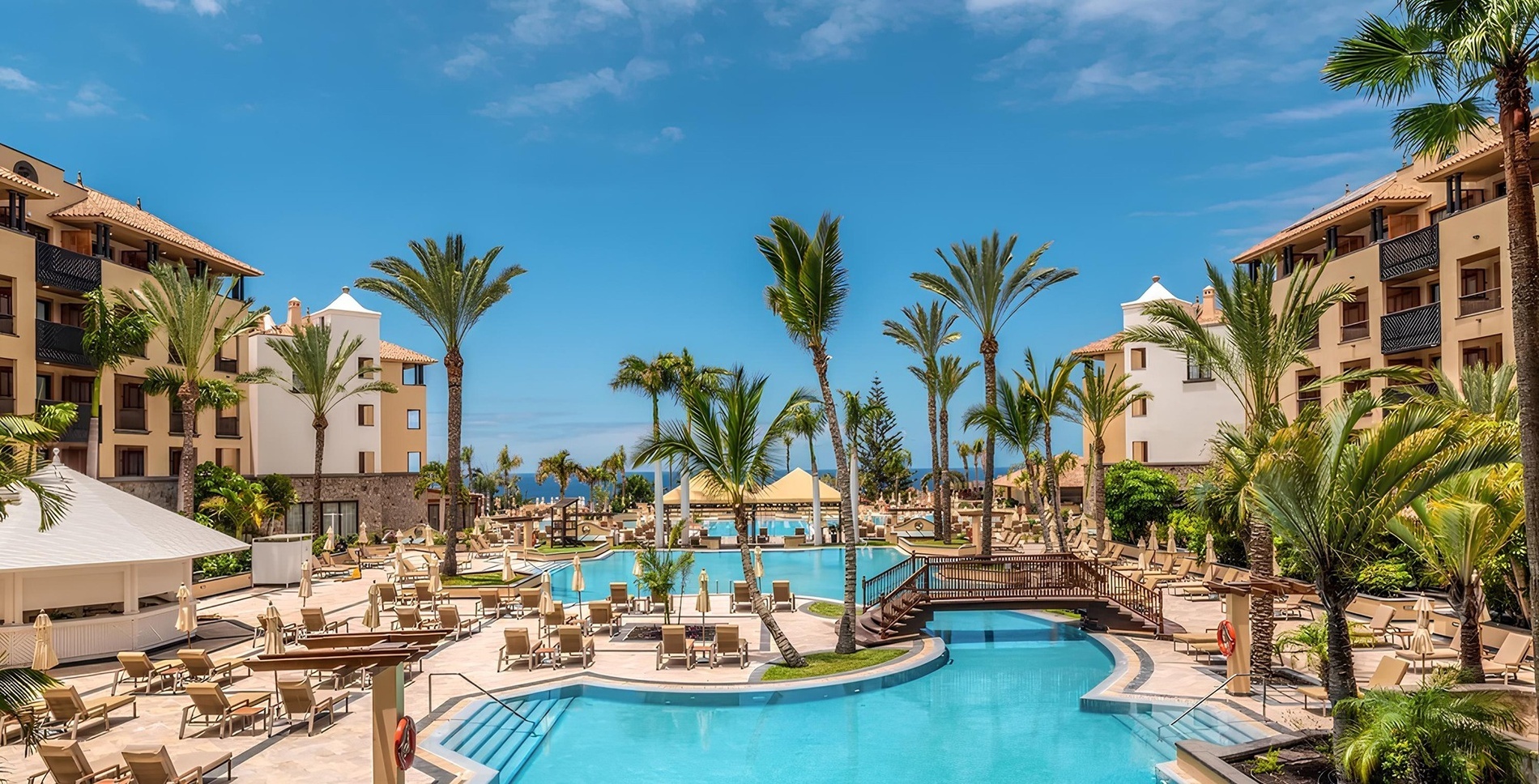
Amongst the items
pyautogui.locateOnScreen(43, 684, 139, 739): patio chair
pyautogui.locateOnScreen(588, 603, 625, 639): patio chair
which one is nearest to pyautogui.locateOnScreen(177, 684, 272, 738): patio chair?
pyautogui.locateOnScreen(43, 684, 139, 739): patio chair

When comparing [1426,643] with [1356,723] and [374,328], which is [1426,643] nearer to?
[1356,723]

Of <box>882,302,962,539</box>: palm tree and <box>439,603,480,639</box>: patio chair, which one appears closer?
<box>439,603,480,639</box>: patio chair

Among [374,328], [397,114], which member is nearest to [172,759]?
[397,114]

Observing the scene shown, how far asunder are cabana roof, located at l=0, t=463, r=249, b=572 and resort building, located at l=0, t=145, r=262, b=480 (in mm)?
11426

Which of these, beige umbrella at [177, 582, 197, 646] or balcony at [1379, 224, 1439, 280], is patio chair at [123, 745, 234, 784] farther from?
balcony at [1379, 224, 1439, 280]

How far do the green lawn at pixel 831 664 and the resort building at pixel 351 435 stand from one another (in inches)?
1177

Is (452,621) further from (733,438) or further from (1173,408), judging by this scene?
(1173,408)

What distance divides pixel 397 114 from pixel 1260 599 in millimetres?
29321

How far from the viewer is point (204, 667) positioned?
1457cm

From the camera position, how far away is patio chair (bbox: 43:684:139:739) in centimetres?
1195

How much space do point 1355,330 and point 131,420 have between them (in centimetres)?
4206

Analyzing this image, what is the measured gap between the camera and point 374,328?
43.2 metres

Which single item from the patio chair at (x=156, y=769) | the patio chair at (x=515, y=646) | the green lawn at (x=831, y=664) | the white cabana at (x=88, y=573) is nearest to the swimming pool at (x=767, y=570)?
the green lawn at (x=831, y=664)

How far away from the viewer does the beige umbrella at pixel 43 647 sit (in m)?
14.0
